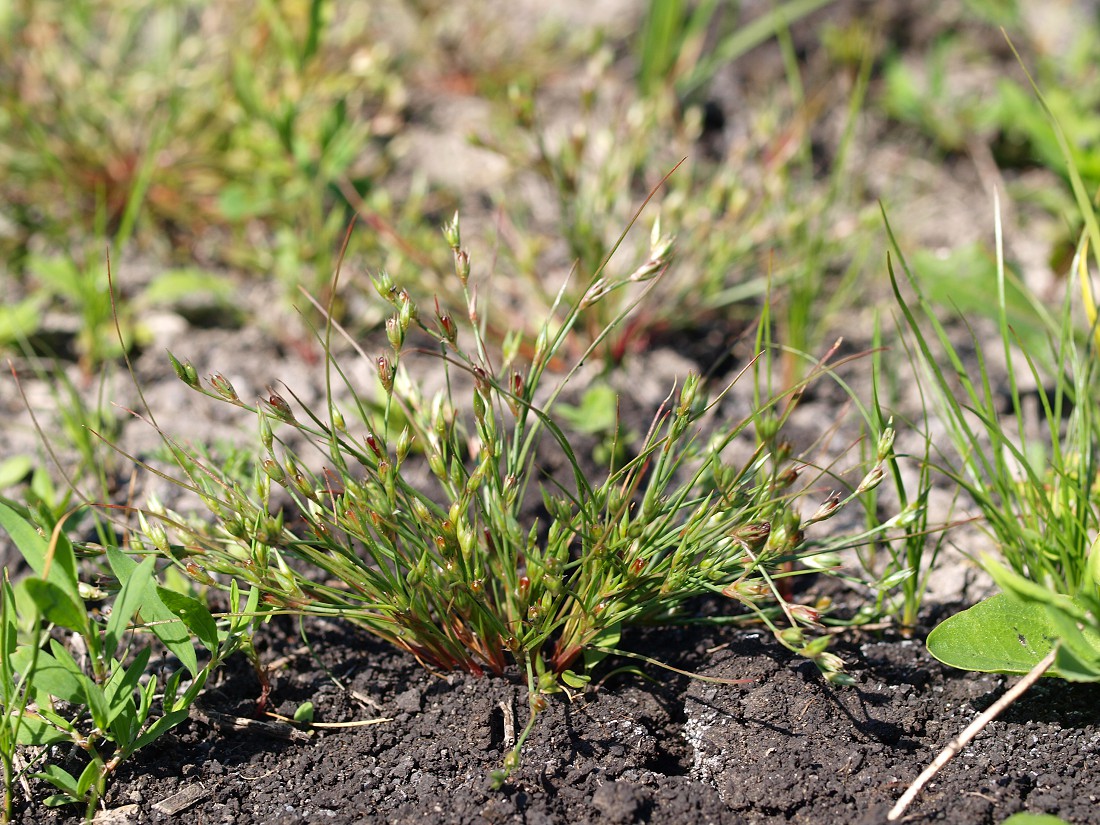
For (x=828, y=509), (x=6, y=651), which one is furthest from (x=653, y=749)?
(x=6, y=651)

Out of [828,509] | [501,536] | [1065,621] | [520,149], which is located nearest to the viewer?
[1065,621]

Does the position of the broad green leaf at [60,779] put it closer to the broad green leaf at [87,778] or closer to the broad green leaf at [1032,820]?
the broad green leaf at [87,778]

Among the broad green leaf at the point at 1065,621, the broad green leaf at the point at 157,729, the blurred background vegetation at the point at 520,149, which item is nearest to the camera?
the broad green leaf at the point at 1065,621

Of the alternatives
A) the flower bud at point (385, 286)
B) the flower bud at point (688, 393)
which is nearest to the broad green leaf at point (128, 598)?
the flower bud at point (385, 286)

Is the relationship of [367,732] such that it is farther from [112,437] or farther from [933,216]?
[933,216]

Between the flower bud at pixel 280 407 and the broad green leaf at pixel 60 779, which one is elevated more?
the flower bud at pixel 280 407

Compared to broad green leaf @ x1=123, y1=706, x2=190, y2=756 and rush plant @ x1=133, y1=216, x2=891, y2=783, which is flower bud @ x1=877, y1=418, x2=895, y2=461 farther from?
broad green leaf @ x1=123, y1=706, x2=190, y2=756

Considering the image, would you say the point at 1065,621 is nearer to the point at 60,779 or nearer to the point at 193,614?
the point at 193,614
